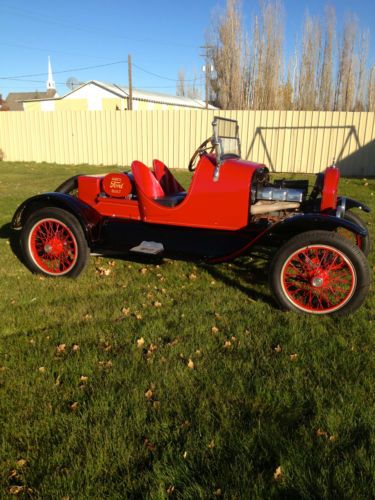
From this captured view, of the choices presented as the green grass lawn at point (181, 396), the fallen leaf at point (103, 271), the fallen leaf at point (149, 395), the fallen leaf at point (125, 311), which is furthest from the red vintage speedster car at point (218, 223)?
the fallen leaf at point (149, 395)

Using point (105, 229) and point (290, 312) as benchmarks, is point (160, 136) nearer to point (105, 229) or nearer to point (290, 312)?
point (105, 229)

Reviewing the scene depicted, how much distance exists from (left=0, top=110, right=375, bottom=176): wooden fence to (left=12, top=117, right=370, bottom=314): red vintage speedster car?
8631mm

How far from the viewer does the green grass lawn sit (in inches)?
71.1

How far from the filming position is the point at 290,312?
134 inches

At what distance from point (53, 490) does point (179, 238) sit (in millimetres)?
2747

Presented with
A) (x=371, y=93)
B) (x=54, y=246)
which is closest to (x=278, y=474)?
(x=54, y=246)

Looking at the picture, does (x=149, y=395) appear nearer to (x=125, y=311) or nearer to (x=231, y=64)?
(x=125, y=311)

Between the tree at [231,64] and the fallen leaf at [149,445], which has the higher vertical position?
the tree at [231,64]

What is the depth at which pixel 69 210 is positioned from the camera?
170 inches

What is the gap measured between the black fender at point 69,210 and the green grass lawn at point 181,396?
732 millimetres

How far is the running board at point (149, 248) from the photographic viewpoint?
4078 millimetres

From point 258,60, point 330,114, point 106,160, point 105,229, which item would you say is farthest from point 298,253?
point 258,60

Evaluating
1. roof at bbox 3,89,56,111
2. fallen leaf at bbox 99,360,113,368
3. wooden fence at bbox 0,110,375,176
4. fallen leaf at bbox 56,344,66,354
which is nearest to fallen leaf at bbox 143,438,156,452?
fallen leaf at bbox 99,360,113,368

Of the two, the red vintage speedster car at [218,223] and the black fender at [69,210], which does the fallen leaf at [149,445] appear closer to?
the red vintage speedster car at [218,223]
